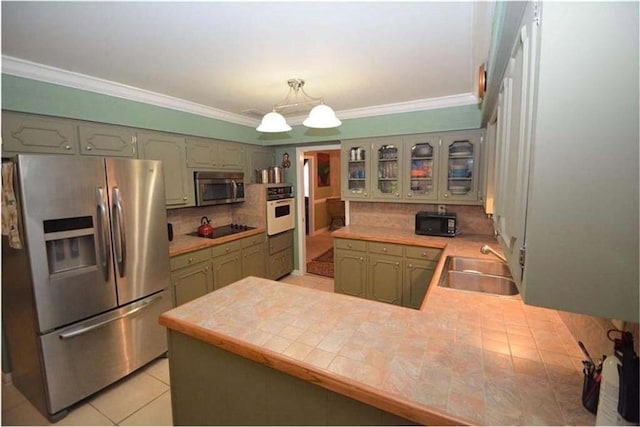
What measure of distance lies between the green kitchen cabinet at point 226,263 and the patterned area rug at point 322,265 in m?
1.53

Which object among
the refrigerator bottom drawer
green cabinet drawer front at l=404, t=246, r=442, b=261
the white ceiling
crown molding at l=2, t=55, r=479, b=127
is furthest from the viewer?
green cabinet drawer front at l=404, t=246, r=442, b=261

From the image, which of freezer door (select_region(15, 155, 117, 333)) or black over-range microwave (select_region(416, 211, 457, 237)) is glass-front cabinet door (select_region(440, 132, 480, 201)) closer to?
black over-range microwave (select_region(416, 211, 457, 237))

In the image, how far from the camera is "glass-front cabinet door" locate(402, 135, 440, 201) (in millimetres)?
3336

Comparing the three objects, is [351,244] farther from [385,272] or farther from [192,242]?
[192,242]

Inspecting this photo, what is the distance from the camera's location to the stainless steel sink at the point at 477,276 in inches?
83.5

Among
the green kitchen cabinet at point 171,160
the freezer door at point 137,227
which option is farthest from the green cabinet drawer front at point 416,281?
the green kitchen cabinet at point 171,160

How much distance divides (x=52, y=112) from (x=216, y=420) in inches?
96.9

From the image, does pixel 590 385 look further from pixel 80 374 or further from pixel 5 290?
pixel 5 290

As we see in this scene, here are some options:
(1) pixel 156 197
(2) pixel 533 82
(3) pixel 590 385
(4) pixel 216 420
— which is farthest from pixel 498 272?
(1) pixel 156 197

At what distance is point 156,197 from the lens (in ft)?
8.15

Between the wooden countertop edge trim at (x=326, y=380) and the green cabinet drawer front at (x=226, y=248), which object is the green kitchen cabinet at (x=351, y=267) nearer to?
the green cabinet drawer front at (x=226, y=248)

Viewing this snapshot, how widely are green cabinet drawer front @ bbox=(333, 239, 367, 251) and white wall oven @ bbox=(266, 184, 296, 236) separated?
101 centimetres

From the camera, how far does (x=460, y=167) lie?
325 cm

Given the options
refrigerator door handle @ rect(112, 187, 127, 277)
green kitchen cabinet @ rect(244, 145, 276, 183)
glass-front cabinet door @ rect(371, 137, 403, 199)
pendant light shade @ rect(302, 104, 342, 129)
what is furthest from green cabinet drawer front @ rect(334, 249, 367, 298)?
refrigerator door handle @ rect(112, 187, 127, 277)
